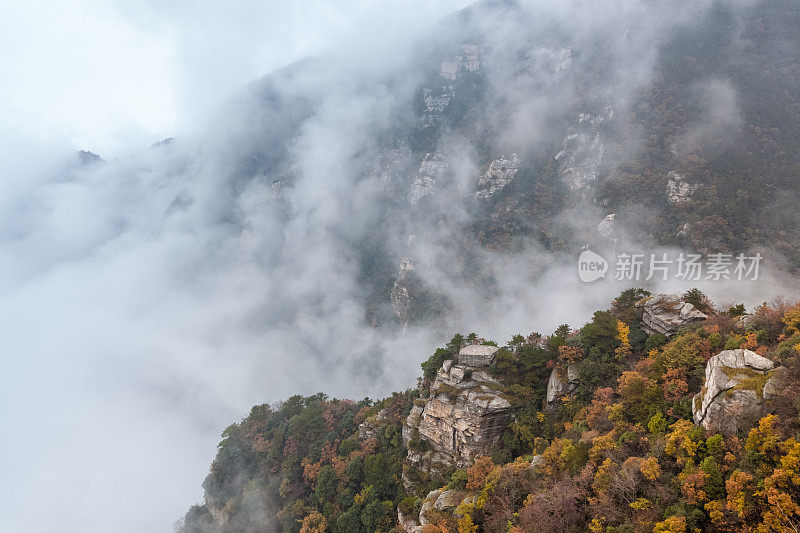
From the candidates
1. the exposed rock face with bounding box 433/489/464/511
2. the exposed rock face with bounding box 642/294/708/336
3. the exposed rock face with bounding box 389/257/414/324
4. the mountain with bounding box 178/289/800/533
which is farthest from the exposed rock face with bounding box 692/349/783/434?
the exposed rock face with bounding box 389/257/414/324

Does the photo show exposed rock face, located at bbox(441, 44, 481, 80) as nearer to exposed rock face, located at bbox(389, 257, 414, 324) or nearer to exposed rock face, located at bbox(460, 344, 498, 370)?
exposed rock face, located at bbox(389, 257, 414, 324)

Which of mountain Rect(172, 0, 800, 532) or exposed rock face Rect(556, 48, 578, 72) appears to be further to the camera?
exposed rock face Rect(556, 48, 578, 72)

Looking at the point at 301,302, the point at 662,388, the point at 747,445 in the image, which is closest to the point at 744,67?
the point at 662,388

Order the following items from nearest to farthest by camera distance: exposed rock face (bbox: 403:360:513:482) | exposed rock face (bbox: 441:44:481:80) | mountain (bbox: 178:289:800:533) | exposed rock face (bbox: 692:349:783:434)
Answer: mountain (bbox: 178:289:800:533)
exposed rock face (bbox: 692:349:783:434)
exposed rock face (bbox: 403:360:513:482)
exposed rock face (bbox: 441:44:481:80)

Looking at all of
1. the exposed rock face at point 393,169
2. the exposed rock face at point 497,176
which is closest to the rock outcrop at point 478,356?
the exposed rock face at point 497,176

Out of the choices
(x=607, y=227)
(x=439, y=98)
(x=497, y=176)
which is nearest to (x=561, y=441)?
(x=607, y=227)

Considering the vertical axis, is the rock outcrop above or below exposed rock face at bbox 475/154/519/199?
below
